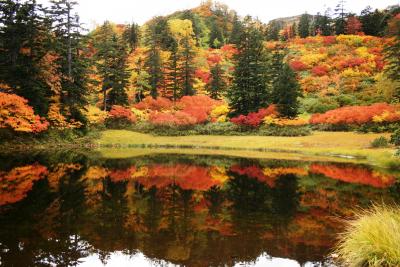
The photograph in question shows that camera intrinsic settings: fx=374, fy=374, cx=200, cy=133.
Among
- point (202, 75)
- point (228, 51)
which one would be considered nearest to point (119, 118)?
point (202, 75)

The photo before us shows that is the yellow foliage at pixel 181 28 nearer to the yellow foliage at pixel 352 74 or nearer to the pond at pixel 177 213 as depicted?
the yellow foliage at pixel 352 74

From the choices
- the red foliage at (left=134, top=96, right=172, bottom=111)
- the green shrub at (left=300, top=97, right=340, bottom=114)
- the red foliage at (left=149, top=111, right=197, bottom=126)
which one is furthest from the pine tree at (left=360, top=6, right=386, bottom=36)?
the red foliage at (left=149, top=111, right=197, bottom=126)

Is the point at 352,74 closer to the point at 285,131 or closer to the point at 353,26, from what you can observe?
the point at 285,131

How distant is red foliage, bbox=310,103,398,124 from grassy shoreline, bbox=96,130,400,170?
2.01 meters

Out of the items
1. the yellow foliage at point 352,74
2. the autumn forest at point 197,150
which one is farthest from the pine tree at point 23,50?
the yellow foliage at point 352,74

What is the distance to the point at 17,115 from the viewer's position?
34469 millimetres

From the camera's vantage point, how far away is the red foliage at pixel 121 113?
50672mm

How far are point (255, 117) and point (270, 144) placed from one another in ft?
27.3

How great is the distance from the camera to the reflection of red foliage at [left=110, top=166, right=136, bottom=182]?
19.8m

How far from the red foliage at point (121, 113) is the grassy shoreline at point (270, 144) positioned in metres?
2.67

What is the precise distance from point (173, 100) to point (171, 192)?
44.7 meters

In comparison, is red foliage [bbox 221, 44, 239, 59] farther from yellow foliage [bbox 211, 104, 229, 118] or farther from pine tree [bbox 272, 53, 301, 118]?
pine tree [bbox 272, 53, 301, 118]

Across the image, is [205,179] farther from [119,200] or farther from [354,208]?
[354,208]

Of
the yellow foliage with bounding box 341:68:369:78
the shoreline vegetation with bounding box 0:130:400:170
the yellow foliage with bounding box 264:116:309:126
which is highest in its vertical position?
the yellow foliage with bounding box 341:68:369:78
